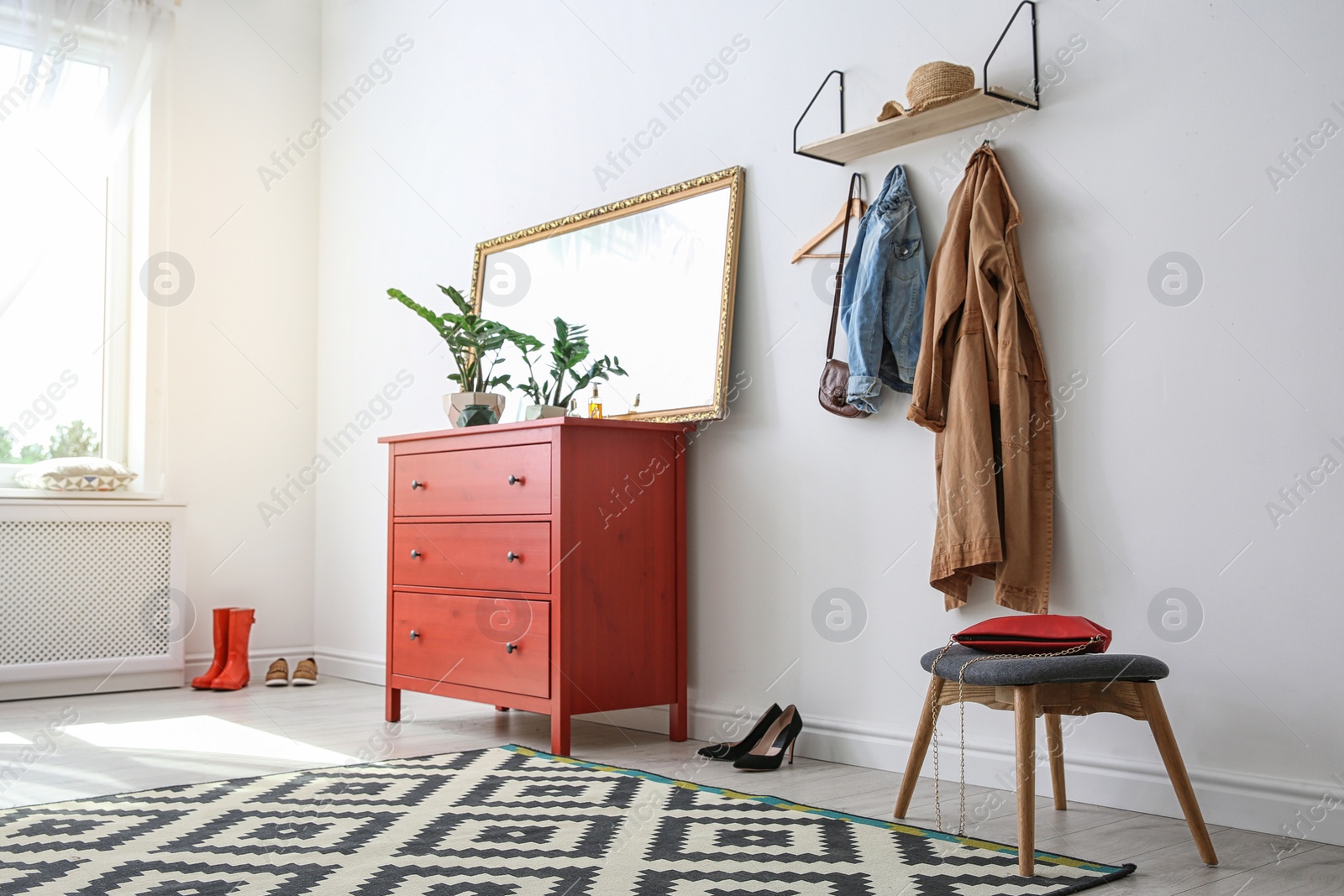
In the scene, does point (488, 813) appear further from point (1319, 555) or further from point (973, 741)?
point (1319, 555)

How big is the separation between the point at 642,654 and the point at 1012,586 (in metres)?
1.04

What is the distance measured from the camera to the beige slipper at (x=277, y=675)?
14.5 feet

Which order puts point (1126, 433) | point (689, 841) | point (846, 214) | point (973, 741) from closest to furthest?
1. point (689, 841)
2. point (1126, 433)
3. point (973, 741)
4. point (846, 214)

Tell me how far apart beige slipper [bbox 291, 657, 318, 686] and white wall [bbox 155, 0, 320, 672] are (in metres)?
0.32

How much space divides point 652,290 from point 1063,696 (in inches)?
71.4

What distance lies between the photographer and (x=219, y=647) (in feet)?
14.4

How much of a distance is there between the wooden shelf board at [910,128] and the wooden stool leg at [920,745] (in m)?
1.25

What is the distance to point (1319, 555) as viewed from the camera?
2088 mm

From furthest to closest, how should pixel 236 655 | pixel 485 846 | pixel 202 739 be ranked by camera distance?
pixel 236 655
pixel 202 739
pixel 485 846

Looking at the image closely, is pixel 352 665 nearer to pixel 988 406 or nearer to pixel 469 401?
pixel 469 401

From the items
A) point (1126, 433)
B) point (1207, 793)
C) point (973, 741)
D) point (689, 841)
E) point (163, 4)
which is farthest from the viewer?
point (163, 4)

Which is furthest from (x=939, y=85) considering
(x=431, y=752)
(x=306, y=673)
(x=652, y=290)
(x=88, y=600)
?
(x=88, y=600)

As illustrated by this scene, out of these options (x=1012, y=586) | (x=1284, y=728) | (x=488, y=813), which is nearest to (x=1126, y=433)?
(x=1012, y=586)

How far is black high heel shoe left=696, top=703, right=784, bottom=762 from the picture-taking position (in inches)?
113
